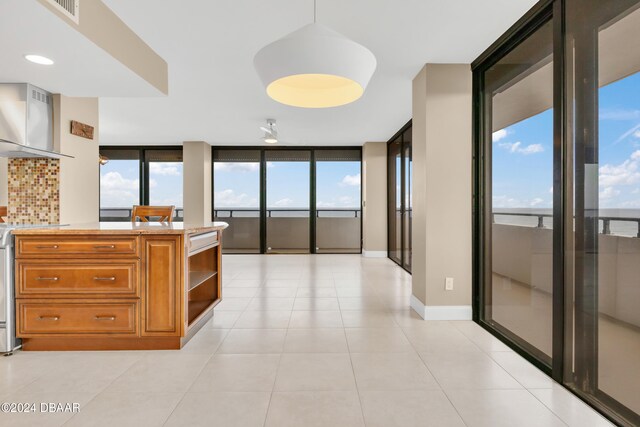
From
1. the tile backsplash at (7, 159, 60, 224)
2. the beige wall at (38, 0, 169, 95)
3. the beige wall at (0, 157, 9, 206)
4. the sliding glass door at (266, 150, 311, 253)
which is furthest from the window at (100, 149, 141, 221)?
the beige wall at (38, 0, 169, 95)

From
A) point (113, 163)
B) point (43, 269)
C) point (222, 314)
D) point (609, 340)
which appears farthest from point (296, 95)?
point (113, 163)

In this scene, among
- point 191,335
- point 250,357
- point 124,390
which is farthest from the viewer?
point 191,335

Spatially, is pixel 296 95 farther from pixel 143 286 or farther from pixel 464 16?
pixel 143 286

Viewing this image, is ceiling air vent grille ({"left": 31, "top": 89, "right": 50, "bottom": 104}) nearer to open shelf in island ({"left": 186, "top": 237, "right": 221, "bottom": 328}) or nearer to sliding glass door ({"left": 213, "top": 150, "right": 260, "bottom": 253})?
open shelf in island ({"left": 186, "top": 237, "right": 221, "bottom": 328})

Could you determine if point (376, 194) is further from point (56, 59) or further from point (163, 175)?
point (56, 59)

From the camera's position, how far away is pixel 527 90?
8.79ft

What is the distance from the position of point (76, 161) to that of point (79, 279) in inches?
70.5

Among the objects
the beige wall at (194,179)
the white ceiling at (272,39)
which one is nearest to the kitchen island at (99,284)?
the white ceiling at (272,39)

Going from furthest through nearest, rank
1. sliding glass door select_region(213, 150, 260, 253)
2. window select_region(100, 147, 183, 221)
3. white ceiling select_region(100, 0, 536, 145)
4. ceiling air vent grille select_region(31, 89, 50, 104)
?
sliding glass door select_region(213, 150, 260, 253) → window select_region(100, 147, 183, 221) → ceiling air vent grille select_region(31, 89, 50, 104) → white ceiling select_region(100, 0, 536, 145)

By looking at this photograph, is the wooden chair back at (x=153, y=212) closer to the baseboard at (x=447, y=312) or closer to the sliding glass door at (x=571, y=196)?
the baseboard at (x=447, y=312)

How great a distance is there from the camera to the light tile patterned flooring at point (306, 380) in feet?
5.89

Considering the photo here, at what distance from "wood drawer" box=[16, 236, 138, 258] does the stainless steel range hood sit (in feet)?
3.32

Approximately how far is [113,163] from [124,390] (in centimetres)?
755

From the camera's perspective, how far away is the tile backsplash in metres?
3.48
